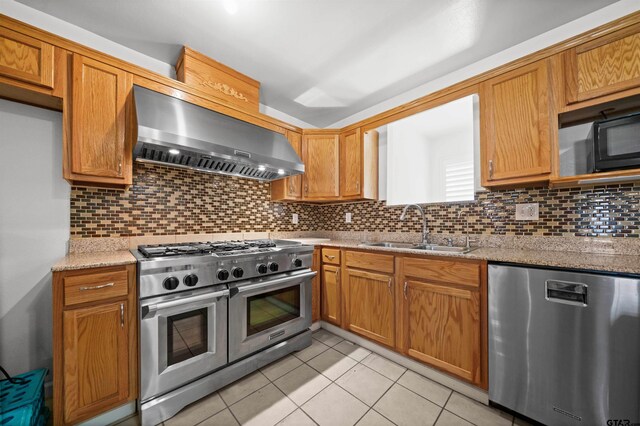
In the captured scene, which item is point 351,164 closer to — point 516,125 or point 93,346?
point 516,125

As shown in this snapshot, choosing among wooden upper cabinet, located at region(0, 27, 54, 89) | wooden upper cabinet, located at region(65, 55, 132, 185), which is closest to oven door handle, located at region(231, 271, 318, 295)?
wooden upper cabinet, located at region(65, 55, 132, 185)

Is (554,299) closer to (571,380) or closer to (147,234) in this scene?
(571,380)

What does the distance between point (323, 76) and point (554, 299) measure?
2.46 meters

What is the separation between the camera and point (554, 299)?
1.27 metres

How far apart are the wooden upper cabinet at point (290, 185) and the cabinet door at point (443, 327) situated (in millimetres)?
1588

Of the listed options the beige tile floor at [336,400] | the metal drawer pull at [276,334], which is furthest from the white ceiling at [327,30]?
the beige tile floor at [336,400]

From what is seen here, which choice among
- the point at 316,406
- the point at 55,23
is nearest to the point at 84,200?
the point at 55,23

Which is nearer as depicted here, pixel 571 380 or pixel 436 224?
pixel 571 380

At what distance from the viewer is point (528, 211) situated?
6.00ft

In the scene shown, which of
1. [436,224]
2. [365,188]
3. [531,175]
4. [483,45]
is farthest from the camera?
[365,188]

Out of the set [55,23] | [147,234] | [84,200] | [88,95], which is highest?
[55,23]

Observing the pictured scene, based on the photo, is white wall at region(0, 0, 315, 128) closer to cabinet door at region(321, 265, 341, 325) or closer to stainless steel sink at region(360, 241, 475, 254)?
cabinet door at region(321, 265, 341, 325)

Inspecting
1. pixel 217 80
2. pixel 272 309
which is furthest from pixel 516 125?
pixel 217 80

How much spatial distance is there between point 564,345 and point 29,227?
3320 mm
